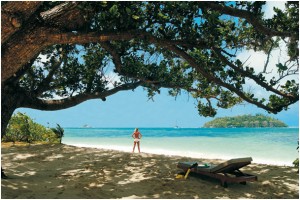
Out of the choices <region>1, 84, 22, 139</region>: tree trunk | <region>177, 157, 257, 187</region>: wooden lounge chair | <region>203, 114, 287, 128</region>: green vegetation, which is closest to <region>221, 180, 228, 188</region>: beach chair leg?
<region>177, 157, 257, 187</region>: wooden lounge chair

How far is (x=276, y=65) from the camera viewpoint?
8.28m

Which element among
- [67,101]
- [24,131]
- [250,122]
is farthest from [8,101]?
[250,122]

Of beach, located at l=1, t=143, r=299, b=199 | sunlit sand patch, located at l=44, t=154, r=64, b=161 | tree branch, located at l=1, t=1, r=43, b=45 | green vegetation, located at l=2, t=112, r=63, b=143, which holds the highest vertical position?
tree branch, located at l=1, t=1, r=43, b=45

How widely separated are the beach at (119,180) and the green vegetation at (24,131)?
241 inches

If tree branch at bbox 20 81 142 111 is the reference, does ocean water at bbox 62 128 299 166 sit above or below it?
below

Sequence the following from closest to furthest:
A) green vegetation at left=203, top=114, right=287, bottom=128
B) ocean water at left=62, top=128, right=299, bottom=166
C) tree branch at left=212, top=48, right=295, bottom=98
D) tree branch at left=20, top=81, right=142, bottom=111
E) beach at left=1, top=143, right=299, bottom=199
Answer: beach at left=1, top=143, right=299, bottom=199, tree branch at left=212, top=48, right=295, bottom=98, tree branch at left=20, top=81, right=142, bottom=111, ocean water at left=62, top=128, right=299, bottom=166, green vegetation at left=203, top=114, right=287, bottom=128

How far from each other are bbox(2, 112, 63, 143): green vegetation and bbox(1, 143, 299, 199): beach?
6.12 metres

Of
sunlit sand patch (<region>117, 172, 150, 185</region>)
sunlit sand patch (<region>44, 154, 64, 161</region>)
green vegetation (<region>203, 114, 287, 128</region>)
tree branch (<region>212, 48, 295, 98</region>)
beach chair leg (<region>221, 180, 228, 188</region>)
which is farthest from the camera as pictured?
green vegetation (<region>203, 114, 287, 128</region>)

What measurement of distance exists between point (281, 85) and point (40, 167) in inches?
369

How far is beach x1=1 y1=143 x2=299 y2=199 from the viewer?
29.2 feet

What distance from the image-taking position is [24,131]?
835 inches

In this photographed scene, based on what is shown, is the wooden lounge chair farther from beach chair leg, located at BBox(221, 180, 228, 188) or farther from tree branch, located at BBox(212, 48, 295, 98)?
tree branch, located at BBox(212, 48, 295, 98)

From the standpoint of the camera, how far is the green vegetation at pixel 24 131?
20938mm

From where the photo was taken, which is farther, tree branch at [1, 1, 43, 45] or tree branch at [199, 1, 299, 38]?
tree branch at [199, 1, 299, 38]
